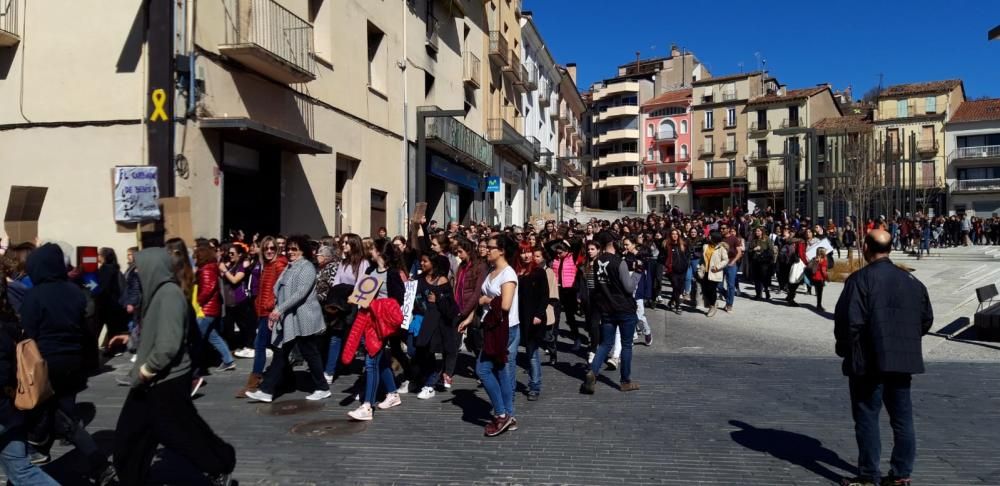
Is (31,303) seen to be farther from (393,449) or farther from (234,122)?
(234,122)

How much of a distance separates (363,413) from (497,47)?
25070 mm

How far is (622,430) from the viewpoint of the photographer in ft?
21.4

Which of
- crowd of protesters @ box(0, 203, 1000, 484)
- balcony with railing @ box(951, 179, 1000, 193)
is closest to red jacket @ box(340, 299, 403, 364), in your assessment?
crowd of protesters @ box(0, 203, 1000, 484)

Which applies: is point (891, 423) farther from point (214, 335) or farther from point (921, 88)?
point (921, 88)

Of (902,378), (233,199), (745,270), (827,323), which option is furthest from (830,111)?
(902,378)

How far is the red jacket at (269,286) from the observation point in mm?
→ 8086

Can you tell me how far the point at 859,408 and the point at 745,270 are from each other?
14.7m

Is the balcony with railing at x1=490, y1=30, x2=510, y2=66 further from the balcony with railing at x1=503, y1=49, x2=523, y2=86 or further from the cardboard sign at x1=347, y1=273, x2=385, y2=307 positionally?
the cardboard sign at x1=347, y1=273, x2=385, y2=307

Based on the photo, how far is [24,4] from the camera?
11.9m

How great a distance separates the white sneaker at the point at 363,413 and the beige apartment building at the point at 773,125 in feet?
191

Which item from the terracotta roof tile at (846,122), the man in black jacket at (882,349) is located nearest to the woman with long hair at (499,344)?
the man in black jacket at (882,349)

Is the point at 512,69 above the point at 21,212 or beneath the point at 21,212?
above

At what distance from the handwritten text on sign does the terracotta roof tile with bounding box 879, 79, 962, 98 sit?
58269 millimetres

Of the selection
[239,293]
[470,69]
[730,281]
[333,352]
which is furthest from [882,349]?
[470,69]
